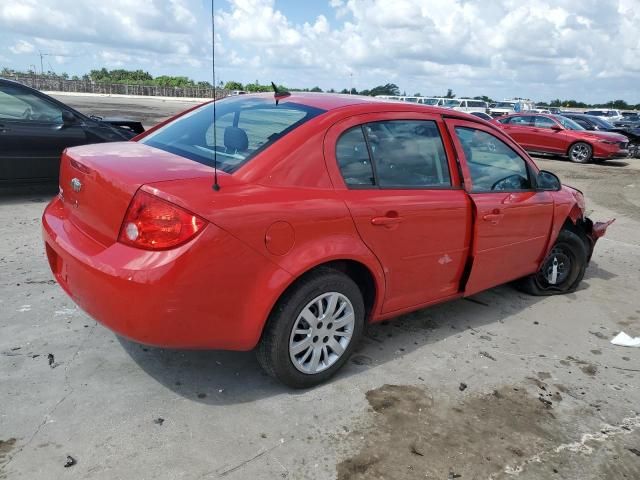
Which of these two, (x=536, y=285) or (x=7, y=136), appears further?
(x=7, y=136)

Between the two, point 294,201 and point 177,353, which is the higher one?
point 294,201

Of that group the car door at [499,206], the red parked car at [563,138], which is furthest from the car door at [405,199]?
the red parked car at [563,138]

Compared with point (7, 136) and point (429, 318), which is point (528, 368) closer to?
point (429, 318)

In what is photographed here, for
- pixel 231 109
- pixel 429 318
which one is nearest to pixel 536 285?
pixel 429 318

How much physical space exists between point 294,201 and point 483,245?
67.4 inches

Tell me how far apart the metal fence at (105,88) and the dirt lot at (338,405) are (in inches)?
2492

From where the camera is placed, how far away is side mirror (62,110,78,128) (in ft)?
23.9

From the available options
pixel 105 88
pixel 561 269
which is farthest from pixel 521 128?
pixel 105 88

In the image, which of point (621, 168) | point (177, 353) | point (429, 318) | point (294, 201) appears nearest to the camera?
point (294, 201)

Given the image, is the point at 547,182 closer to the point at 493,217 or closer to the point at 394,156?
the point at 493,217

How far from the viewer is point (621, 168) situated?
55.5 ft

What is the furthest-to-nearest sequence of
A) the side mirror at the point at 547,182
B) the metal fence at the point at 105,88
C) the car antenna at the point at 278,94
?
the metal fence at the point at 105,88 < the side mirror at the point at 547,182 < the car antenna at the point at 278,94

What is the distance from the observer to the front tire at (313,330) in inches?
113

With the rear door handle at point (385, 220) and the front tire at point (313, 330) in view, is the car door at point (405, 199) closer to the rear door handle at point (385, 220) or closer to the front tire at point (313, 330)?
the rear door handle at point (385, 220)
